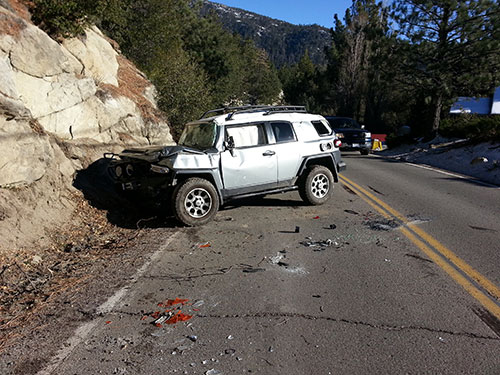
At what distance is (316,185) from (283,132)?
1.31m

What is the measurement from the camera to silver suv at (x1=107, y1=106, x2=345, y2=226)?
22.8 feet

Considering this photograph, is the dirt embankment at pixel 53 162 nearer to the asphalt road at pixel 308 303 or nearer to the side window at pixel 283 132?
the asphalt road at pixel 308 303

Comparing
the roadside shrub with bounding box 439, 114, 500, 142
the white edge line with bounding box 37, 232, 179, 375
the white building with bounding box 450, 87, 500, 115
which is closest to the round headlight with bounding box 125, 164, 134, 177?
the white edge line with bounding box 37, 232, 179, 375

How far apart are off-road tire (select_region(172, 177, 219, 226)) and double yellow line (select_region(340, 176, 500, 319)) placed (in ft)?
10.3

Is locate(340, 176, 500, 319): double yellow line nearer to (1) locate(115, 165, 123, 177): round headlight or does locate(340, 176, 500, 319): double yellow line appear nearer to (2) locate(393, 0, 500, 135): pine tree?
(1) locate(115, 165, 123, 177): round headlight

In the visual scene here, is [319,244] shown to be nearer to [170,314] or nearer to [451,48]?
[170,314]

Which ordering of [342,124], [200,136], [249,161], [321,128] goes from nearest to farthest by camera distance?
1. [249,161]
2. [200,136]
3. [321,128]
4. [342,124]

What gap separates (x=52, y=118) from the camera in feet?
30.2

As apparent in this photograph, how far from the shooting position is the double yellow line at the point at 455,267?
13.3ft

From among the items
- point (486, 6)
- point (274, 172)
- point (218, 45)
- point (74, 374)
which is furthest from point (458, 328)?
point (218, 45)

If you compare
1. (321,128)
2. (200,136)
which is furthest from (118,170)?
(321,128)

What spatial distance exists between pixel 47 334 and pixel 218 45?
36.9m

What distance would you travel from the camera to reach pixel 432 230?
258 inches

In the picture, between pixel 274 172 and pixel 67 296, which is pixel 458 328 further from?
pixel 274 172
